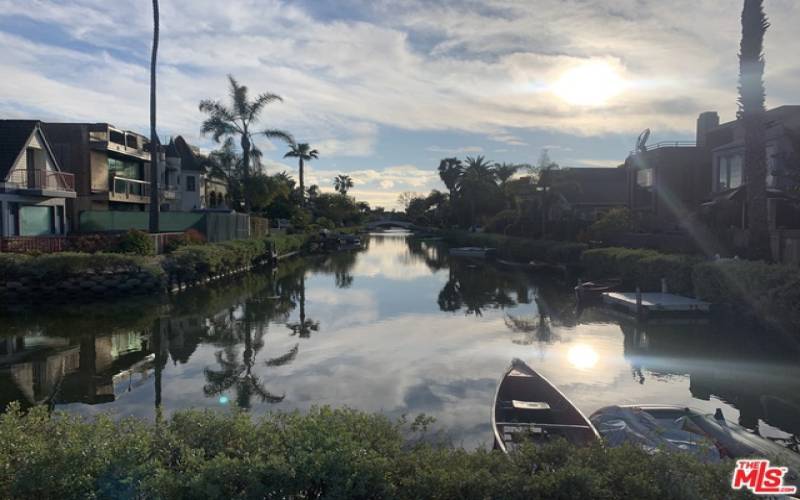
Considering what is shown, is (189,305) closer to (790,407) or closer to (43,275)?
(43,275)

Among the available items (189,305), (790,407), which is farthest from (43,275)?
(790,407)

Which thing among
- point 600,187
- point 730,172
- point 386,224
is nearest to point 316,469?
point 730,172

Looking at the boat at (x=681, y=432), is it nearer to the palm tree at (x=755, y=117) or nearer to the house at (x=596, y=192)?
the palm tree at (x=755, y=117)

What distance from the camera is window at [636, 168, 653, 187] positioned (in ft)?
140

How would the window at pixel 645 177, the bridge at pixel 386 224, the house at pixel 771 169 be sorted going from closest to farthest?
the house at pixel 771 169 → the window at pixel 645 177 → the bridge at pixel 386 224

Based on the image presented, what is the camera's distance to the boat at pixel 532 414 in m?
7.90

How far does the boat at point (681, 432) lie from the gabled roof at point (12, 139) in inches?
1287

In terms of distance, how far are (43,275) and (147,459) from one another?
22.4 metres

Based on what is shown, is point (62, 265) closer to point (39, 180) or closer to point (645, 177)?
point (39, 180)

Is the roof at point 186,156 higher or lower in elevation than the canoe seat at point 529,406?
higher

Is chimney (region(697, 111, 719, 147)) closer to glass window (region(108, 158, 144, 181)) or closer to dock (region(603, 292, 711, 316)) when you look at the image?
dock (region(603, 292, 711, 316))

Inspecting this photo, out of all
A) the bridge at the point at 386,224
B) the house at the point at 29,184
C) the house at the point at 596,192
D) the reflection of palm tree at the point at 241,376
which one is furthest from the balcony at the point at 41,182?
the bridge at the point at 386,224

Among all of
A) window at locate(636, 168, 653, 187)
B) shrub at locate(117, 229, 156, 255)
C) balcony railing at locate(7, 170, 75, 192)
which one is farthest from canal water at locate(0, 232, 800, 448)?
window at locate(636, 168, 653, 187)

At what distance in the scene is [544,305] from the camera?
25.6 meters
